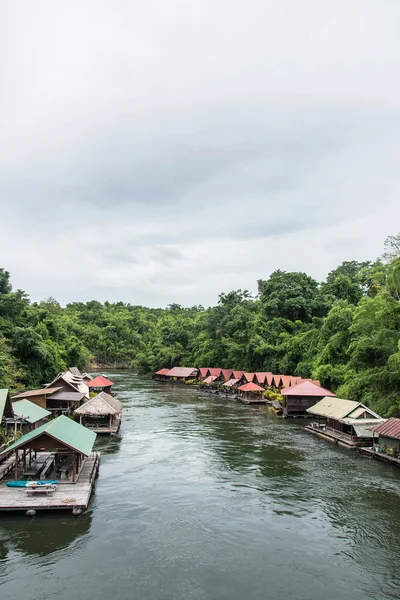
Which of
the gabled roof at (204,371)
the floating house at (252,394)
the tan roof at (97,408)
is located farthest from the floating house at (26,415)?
the gabled roof at (204,371)

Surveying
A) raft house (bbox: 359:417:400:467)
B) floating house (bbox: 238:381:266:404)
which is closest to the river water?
raft house (bbox: 359:417:400:467)

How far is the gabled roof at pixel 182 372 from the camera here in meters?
93.1

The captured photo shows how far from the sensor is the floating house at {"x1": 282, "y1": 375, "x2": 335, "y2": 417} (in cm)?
5144

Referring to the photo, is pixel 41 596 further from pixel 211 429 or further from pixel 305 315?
pixel 305 315

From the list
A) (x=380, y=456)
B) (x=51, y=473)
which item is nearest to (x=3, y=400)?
(x=51, y=473)

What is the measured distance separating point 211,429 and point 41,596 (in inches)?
1094

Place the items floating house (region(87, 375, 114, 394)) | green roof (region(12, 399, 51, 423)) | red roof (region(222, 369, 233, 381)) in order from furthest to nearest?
red roof (region(222, 369, 233, 381)), floating house (region(87, 375, 114, 394)), green roof (region(12, 399, 51, 423))

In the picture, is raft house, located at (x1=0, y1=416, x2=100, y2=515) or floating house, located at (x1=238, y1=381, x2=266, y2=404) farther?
floating house, located at (x1=238, y1=381, x2=266, y2=404)

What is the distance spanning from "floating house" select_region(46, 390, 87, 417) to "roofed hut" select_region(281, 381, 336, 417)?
22325mm

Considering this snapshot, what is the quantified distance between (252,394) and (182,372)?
27880mm

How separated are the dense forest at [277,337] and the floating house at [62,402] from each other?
4.59m

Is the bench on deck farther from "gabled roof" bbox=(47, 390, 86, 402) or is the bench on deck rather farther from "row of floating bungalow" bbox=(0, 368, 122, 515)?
"gabled roof" bbox=(47, 390, 86, 402)

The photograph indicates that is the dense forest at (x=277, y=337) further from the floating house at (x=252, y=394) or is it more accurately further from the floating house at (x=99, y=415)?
the floating house at (x=99, y=415)

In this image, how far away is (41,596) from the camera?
14141 mm
